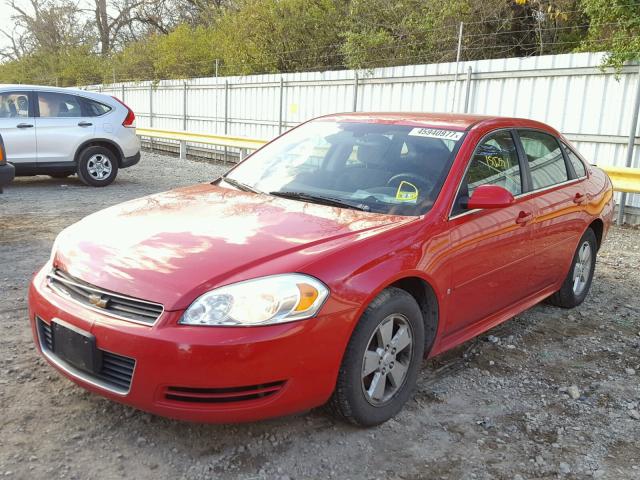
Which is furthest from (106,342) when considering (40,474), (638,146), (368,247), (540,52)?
(540,52)

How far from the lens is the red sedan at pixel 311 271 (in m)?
2.59

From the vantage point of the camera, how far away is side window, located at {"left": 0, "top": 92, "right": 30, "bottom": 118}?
31.2 ft

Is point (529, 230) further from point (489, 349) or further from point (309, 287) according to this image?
point (309, 287)

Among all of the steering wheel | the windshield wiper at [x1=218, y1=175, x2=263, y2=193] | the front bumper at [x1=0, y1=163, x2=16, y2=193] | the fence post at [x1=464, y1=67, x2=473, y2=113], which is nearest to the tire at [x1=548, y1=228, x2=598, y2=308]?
the steering wheel

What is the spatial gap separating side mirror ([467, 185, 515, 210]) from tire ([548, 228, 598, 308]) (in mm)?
1788

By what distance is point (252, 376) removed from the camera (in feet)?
8.43

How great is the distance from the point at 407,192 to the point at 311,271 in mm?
1087

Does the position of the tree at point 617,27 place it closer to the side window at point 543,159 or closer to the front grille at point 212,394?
the side window at point 543,159

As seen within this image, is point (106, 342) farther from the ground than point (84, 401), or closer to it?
farther from the ground

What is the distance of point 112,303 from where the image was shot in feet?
8.89

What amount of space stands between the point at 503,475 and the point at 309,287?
123 centimetres

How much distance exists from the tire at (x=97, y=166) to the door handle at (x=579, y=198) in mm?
8184

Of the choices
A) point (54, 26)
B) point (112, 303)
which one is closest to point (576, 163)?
point (112, 303)

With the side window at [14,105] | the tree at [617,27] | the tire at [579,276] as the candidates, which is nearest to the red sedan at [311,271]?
the tire at [579,276]
